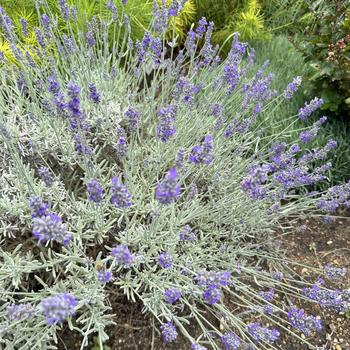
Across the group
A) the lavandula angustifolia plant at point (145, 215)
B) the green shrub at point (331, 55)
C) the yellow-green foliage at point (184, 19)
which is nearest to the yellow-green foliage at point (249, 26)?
the yellow-green foliage at point (184, 19)

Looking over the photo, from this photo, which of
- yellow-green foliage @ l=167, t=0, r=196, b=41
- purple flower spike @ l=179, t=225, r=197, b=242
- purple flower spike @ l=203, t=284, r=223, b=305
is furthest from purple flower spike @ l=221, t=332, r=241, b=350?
yellow-green foliage @ l=167, t=0, r=196, b=41

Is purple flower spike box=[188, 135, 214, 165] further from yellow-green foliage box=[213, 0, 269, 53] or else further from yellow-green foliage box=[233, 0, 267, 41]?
yellow-green foliage box=[233, 0, 267, 41]

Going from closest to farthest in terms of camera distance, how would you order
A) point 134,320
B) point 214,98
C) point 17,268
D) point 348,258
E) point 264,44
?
1. point 17,268
2. point 134,320
3. point 348,258
4. point 214,98
5. point 264,44

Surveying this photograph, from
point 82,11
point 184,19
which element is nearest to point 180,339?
point 82,11

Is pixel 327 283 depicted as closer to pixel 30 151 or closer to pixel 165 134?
pixel 165 134

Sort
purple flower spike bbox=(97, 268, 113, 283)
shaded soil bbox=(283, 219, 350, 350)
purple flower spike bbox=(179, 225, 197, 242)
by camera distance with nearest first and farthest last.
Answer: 1. purple flower spike bbox=(97, 268, 113, 283)
2. purple flower spike bbox=(179, 225, 197, 242)
3. shaded soil bbox=(283, 219, 350, 350)

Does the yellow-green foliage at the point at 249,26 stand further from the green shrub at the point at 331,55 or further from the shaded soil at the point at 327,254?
the shaded soil at the point at 327,254

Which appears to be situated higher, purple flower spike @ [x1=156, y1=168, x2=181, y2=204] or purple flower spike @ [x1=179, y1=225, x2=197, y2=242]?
purple flower spike @ [x1=156, y1=168, x2=181, y2=204]

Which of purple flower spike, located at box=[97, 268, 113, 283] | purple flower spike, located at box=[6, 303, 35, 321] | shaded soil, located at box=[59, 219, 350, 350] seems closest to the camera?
purple flower spike, located at box=[6, 303, 35, 321]

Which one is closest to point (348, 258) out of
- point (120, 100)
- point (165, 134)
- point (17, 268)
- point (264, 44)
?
point (165, 134)

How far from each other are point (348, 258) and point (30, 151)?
1.96 m

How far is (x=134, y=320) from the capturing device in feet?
6.23

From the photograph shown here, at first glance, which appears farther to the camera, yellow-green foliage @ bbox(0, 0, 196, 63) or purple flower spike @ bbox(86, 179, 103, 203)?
yellow-green foliage @ bbox(0, 0, 196, 63)

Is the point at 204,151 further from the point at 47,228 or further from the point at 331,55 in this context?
the point at 331,55
